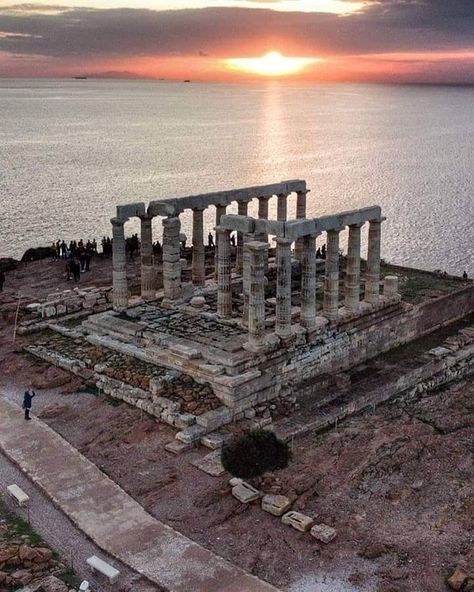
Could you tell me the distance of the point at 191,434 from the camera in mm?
23547

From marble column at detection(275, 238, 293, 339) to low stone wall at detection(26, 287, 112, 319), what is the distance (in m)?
10.2

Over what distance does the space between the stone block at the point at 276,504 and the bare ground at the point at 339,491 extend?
0.26 metres

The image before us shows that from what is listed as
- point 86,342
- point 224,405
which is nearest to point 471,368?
point 224,405

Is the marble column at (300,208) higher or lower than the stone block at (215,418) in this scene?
higher

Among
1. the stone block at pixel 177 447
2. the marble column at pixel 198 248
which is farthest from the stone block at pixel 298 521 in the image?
the marble column at pixel 198 248

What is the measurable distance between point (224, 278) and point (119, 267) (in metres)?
4.70

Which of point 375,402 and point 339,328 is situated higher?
point 339,328

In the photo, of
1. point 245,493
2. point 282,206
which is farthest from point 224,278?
point 245,493

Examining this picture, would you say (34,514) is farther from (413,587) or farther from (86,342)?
(86,342)

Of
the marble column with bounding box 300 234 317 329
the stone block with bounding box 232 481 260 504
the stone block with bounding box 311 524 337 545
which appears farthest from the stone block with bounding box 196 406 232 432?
the stone block with bounding box 311 524 337 545

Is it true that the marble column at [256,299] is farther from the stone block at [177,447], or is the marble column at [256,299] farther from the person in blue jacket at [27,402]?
the person in blue jacket at [27,402]

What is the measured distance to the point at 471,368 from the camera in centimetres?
3198

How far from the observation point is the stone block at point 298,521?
1900 cm

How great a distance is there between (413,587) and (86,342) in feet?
57.8
